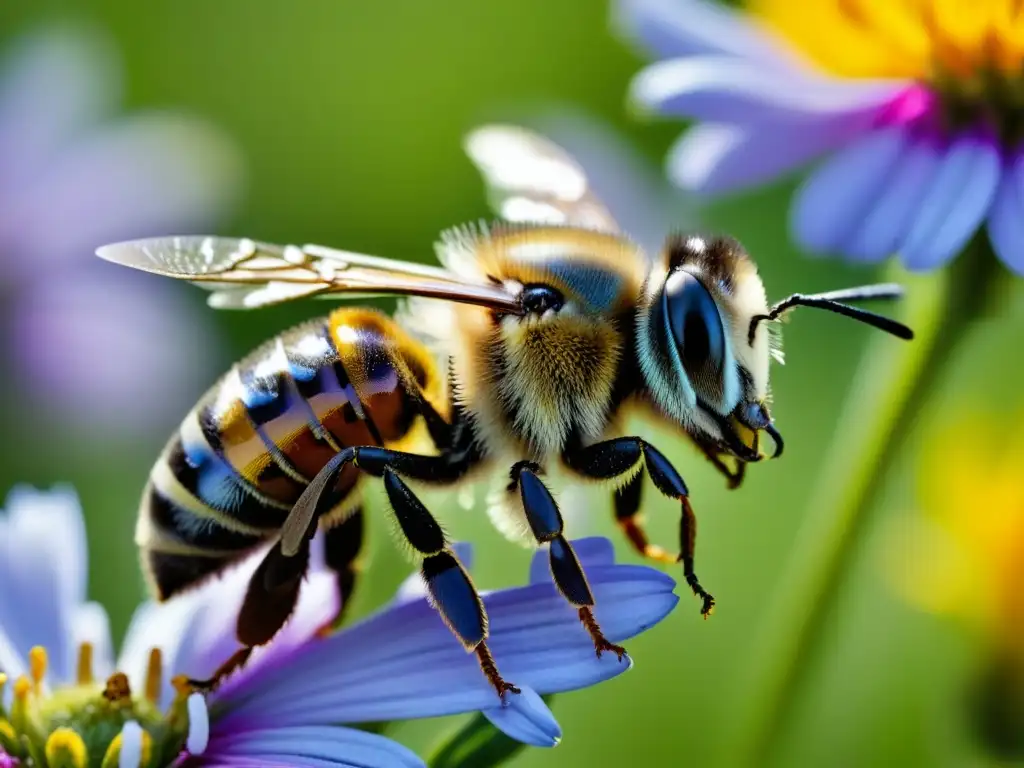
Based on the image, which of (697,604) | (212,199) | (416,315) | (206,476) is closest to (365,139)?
(212,199)

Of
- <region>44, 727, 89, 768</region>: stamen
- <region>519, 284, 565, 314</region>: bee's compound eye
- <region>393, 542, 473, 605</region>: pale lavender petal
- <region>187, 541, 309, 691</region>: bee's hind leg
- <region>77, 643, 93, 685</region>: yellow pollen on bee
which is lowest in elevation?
<region>44, 727, 89, 768</region>: stamen

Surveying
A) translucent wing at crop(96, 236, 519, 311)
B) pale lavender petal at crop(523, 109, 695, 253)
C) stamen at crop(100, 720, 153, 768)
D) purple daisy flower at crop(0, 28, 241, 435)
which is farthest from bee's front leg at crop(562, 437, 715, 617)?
purple daisy flower at crop(0, 28, 241, 435)

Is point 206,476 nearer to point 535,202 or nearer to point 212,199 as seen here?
point 535,202

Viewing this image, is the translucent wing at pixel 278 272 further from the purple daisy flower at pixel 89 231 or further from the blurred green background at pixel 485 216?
the purple daisy flower at pixel 89 231

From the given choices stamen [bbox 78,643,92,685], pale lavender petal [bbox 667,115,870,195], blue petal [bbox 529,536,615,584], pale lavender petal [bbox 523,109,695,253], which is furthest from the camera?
pale lavender petal [bbox 523,109,695,253]

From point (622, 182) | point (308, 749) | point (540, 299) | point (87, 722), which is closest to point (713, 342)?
point (540, 299)

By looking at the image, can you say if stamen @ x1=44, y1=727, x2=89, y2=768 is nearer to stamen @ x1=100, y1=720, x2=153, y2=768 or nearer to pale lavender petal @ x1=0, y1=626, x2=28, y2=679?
stamen @ x1=100, y1=720, x2=153, y2=768

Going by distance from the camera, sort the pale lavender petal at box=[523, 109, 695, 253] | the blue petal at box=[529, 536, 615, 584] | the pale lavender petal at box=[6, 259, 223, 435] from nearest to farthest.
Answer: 1. the blue petal at box=[529, 536, 615, 584]
2. the pale lavender petal at box=[523, 109, 695, 253]
3. the pale lavender petal at box=[6, 259, 223, 435]
